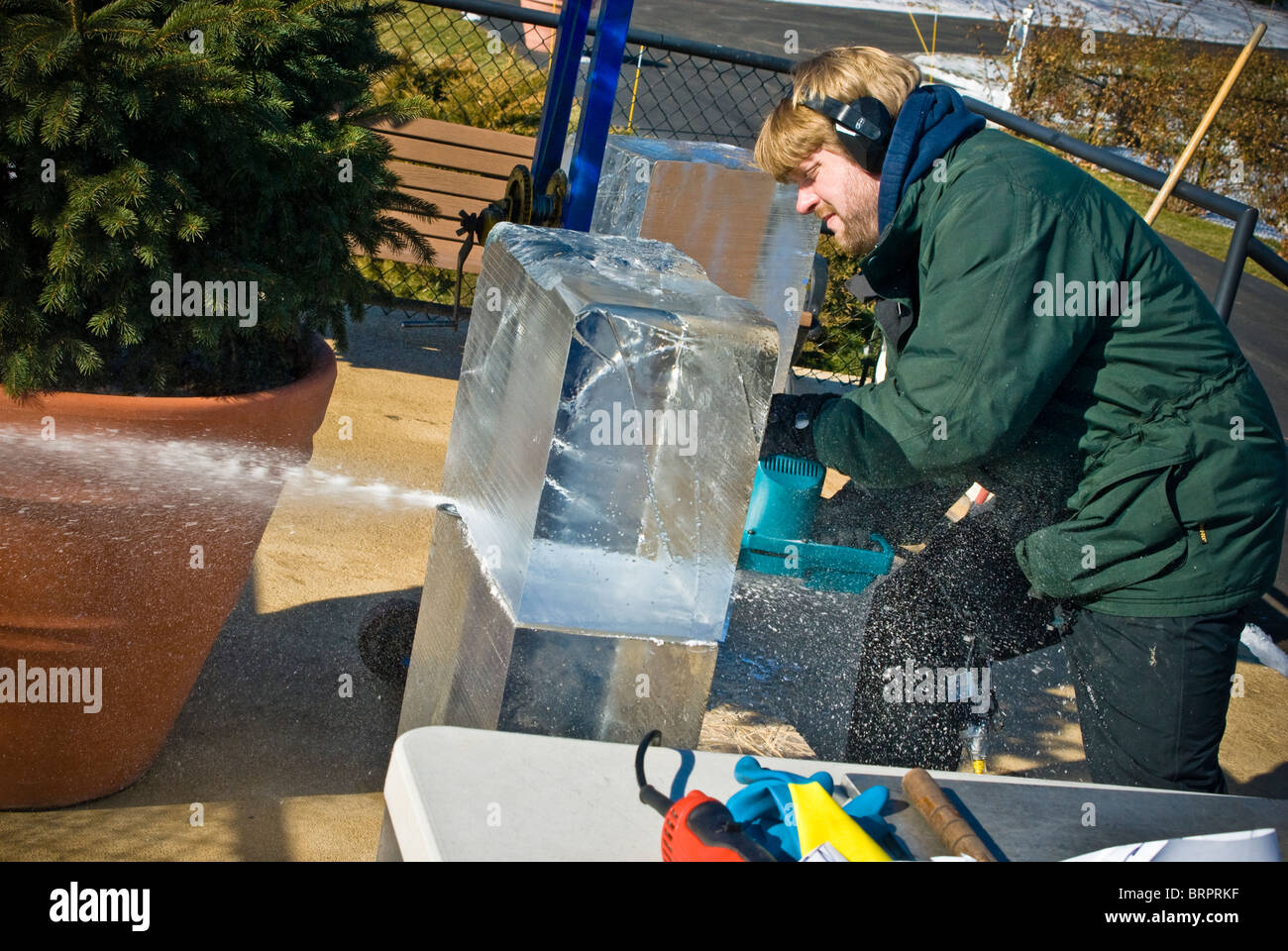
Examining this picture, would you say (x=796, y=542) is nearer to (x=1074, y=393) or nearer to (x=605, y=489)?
(x=1074, y=393)

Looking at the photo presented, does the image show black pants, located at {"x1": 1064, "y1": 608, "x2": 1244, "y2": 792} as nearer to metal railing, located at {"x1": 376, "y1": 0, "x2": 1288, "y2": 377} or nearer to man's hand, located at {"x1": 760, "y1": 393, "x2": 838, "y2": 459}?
man's hand, located at {"x1": 760, "y1": 393, "x2": 838, "y2": 459}

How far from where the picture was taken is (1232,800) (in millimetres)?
1630

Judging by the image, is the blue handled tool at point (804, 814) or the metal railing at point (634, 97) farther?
the metal railing at point (634, 97)

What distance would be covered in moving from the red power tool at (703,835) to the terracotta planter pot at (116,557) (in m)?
1.52

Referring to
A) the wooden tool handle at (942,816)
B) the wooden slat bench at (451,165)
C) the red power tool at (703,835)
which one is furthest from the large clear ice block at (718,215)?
the wooden slat bench at (451,165)

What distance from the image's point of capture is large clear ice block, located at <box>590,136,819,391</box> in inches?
125

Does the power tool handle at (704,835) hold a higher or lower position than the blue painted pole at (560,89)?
lower

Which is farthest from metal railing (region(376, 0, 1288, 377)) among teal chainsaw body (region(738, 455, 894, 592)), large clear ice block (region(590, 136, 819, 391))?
teal chainsaw body (region(738, 455, 894, 592))

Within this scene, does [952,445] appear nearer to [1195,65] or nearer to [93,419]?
[93,419]

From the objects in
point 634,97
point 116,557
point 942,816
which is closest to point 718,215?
point 116,557

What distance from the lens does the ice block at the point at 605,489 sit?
1489 millimetres

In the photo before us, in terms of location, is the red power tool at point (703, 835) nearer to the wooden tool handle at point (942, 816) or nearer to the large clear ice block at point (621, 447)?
the wooden tool handle at point (942, 816)
